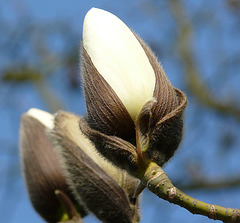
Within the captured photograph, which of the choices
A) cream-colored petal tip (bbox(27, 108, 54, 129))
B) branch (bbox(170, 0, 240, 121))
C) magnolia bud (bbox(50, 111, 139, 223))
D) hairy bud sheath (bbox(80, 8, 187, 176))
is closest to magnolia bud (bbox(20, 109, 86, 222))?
cream-colored petal tip (bbox(27, 108, 54, 129))

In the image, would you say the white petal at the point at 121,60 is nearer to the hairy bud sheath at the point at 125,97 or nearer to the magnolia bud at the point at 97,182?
the hairy bud sheath at the point at 125,97

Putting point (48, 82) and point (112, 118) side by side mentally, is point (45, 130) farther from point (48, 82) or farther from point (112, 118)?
point (48, 82)

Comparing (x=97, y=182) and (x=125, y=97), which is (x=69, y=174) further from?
(x=125, y=97)

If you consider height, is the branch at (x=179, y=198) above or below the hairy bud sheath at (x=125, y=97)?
below

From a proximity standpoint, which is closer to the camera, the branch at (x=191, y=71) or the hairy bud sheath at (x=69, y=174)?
the hairy bud sheath at (x=69, y=174)

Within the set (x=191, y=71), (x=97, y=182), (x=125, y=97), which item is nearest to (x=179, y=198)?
(x=125, y=97)

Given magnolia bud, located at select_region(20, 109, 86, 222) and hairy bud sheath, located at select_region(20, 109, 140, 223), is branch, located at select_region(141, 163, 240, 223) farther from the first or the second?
magnolia bud, located at select_region(20, 109, 86, 222)

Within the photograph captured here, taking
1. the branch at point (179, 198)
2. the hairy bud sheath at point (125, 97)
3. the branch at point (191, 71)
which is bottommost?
the branch at point (179, 198)

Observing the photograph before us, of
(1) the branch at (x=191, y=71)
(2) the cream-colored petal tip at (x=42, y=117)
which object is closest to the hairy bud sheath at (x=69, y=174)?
(2) the cream-colored petal tip at (x=42, y=117)
